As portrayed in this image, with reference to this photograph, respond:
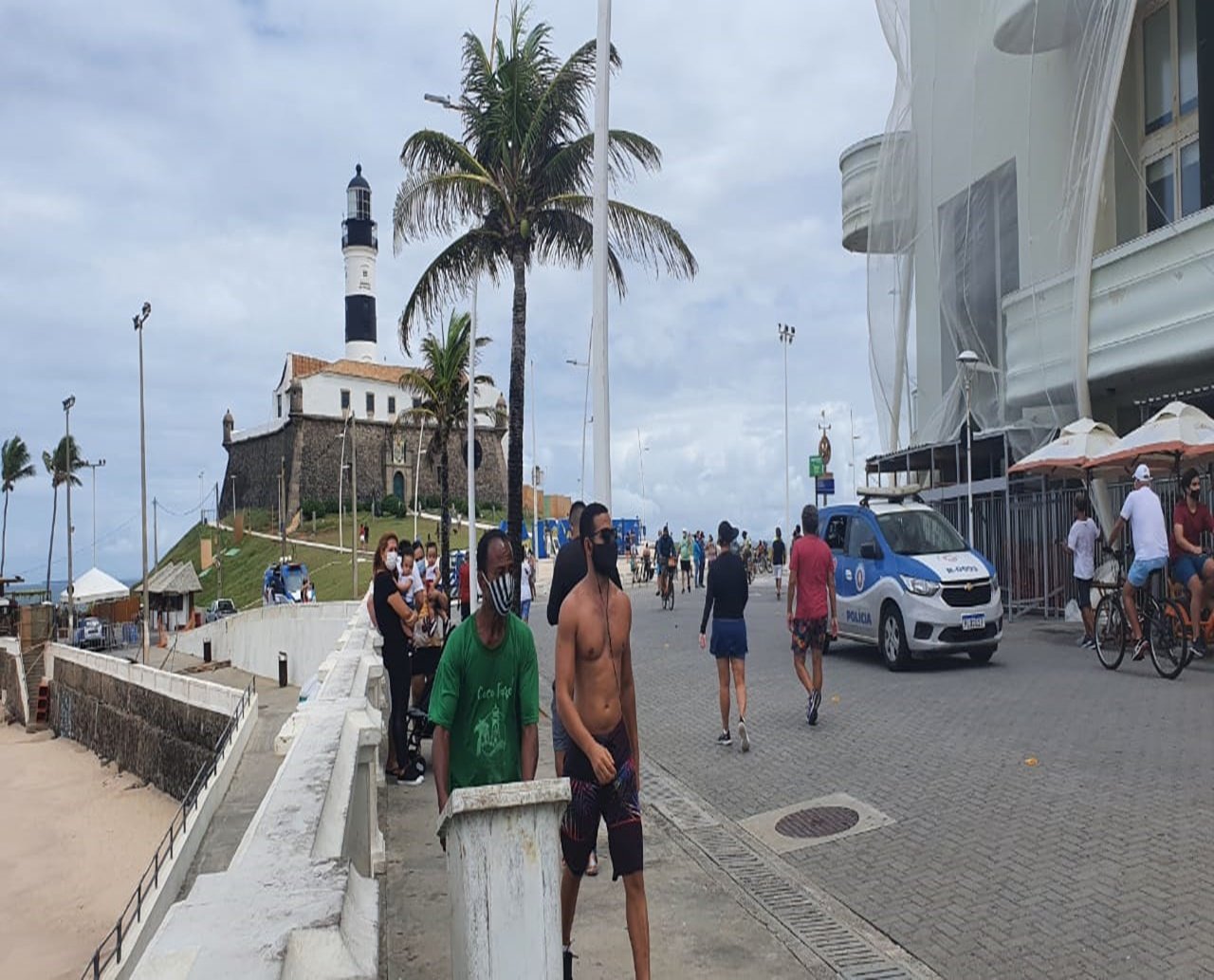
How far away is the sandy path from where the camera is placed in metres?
15.0

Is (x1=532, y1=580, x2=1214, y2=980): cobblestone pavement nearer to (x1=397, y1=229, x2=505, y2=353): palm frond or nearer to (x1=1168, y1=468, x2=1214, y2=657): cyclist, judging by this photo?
(x1=1168, y1=468, x2=1214, y2=657): cyclist

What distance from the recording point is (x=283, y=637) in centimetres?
2825

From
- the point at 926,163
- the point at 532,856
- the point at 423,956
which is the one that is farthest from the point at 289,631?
the point at 532,856

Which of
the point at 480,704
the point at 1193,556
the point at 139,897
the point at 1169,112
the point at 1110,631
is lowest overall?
the point at 139,897

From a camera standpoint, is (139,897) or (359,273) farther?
(359,273)

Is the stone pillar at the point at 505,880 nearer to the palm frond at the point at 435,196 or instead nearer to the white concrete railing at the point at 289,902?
the white concrete railing at the point at 289,902

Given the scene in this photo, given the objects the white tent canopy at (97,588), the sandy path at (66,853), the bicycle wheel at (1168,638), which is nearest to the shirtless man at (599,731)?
the bicycle wheel at (1168,638)

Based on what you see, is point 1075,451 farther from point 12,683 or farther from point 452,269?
point 12,683

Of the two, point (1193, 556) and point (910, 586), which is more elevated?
point (1193, 556)

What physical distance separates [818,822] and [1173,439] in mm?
8730

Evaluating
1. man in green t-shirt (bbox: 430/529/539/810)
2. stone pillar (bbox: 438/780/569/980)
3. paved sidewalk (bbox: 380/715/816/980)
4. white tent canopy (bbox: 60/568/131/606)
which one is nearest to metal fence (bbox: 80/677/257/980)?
paved sidewalk (bbox: 380/715/816/980)

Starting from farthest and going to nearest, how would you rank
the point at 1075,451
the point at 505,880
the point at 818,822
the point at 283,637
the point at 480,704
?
the point at 283,637, the point at 1075,451, the point at 818,822, the point at 480,704, the point at 505,880

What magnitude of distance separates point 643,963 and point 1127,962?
2088mm

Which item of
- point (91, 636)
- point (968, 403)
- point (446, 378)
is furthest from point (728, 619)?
point (91, 636)
